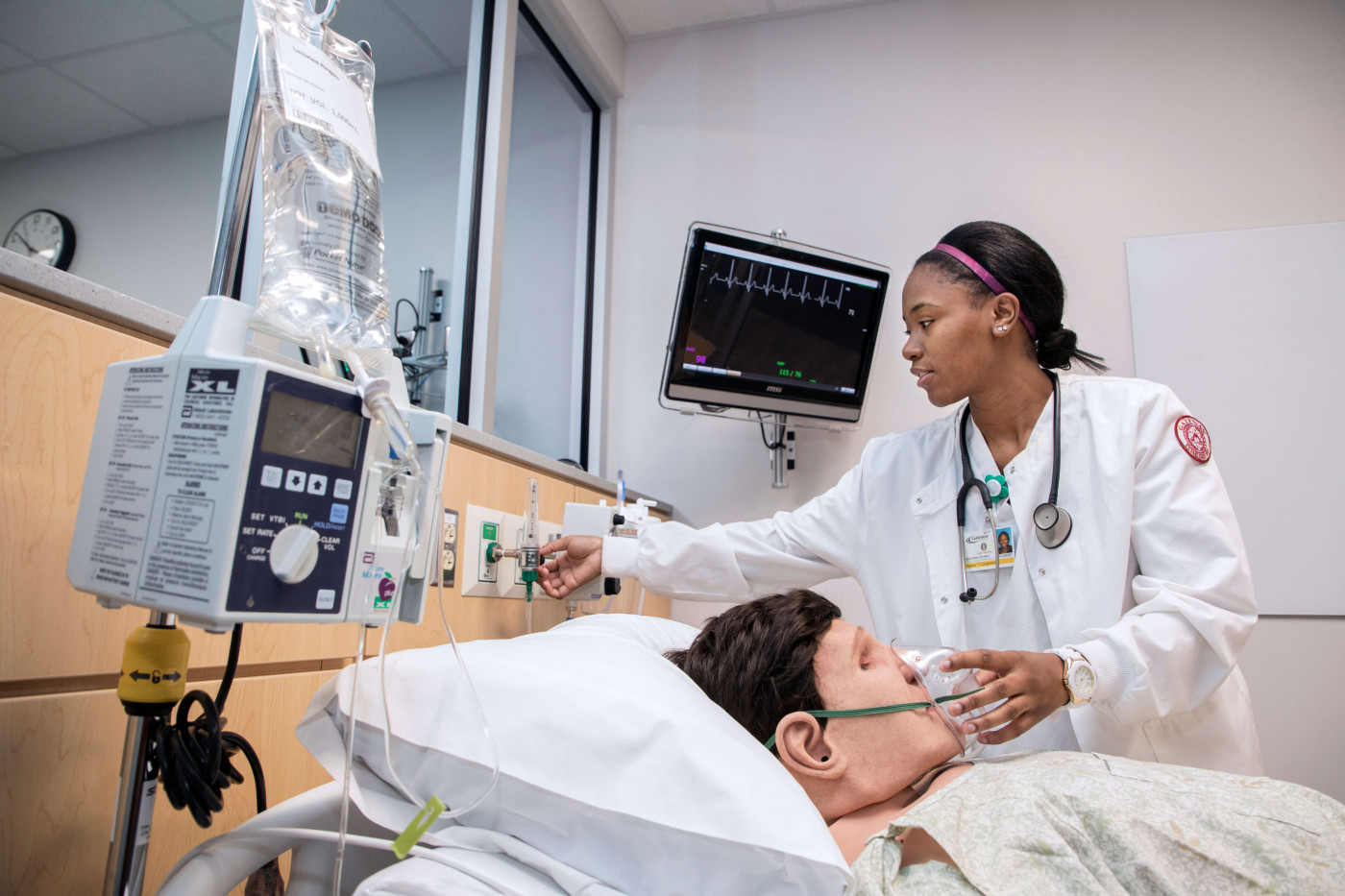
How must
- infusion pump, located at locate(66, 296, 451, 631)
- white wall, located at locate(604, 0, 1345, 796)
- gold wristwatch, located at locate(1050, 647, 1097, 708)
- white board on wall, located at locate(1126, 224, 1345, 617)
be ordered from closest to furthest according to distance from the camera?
1. infusion pump, located at locate(66, 296, 451, 631)
2. gold wristwatch, located at locate(1050, 647, 1097, 708)
3. white board on wall, located at locate(1126, 224, 1345, 617)
4. white wall, located at locate(604, 0, 1345, 796)

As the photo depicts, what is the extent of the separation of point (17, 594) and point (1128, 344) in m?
2.46

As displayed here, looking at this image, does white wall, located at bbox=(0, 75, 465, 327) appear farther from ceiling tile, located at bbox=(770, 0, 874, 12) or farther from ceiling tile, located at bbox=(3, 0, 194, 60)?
ceiling tile, located at bbox=(770, 0, 874, 12)

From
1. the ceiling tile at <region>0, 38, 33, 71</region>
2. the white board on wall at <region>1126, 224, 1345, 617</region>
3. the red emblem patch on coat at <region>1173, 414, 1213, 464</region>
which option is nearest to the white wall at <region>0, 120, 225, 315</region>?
the ceiling tile at <region>0, 38, 33, 71</region>

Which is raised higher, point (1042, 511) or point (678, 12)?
point (678, 12)

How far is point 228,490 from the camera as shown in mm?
539

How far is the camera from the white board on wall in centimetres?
207

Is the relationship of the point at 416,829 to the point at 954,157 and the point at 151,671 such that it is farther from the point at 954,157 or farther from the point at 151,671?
the point at 954,157

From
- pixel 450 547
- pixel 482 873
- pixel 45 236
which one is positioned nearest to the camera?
pixel 482 873

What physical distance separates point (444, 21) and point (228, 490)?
2641 millimetres

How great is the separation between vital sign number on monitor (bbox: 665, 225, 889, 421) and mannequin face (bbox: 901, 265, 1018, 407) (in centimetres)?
69

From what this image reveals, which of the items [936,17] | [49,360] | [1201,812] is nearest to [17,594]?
[49,360]

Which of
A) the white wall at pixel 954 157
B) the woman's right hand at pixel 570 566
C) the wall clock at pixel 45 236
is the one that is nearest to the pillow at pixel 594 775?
the woman's right hand at pixel 570 566

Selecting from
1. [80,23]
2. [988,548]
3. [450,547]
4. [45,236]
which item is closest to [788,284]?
Result: [988,548]

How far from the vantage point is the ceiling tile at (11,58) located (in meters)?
2.66
